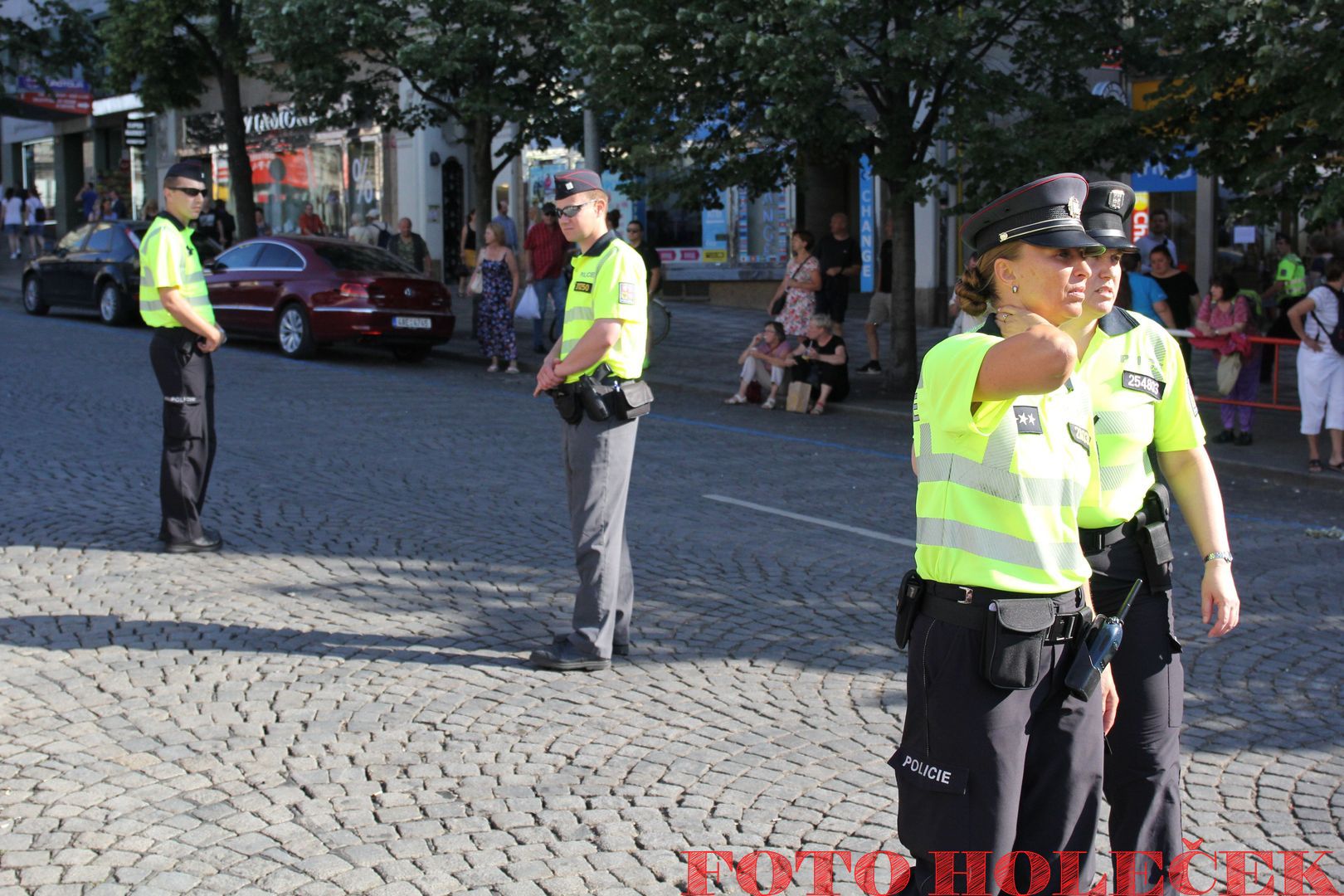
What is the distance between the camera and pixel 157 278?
7621mm

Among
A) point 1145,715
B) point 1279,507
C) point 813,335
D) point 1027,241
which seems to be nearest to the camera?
point 1027,241

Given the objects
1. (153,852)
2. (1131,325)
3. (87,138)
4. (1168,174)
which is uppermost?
(87,138)

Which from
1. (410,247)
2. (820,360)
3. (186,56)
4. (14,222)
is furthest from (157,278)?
(14,222)

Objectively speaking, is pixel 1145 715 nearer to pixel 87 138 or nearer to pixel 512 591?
pixel 512 591

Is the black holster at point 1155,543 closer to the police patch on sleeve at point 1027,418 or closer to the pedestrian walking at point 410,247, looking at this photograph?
the police patch on sleeve at point 1027,418

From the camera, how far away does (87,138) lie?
43.6 meters

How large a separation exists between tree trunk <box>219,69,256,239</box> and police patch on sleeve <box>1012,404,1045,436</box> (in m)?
23.4

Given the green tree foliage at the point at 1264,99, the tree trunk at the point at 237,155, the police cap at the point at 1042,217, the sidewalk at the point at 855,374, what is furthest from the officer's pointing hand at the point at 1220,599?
the tree trunk at the point at 237,155

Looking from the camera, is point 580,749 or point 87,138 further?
point 87,138

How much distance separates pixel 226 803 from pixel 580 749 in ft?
3.79

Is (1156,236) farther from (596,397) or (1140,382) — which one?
(1140,382)

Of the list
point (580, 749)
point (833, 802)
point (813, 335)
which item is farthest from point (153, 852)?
point (813, 335)

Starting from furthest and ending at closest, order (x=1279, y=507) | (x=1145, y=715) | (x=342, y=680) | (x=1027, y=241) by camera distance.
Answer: (x=1279, y=507) → (x=342, y=680) → (x=1145, y=715) → (x=1027, y=241)

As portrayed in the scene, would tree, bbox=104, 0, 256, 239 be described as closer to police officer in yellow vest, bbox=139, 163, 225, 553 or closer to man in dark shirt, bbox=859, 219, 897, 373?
man in dark shirt, bbox=859, 219, 897, 373
